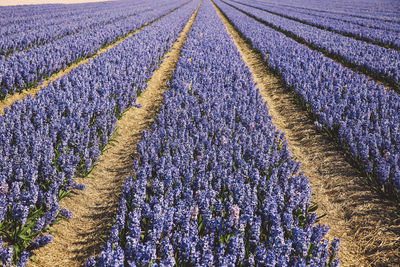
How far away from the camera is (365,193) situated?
5.79 metres

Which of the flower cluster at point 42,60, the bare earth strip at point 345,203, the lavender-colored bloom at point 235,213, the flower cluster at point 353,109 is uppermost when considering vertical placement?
the flower cluster at point 42,60

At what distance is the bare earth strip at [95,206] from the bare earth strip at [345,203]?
390cm

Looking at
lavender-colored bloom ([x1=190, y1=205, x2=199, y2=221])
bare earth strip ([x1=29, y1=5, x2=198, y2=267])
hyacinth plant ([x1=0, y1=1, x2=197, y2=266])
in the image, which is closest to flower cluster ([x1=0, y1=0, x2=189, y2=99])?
hyacinth plant ([x1=0, y1=1, x2=197, y2=266])

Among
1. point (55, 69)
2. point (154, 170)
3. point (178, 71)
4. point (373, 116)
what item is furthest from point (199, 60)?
point (154, 170)

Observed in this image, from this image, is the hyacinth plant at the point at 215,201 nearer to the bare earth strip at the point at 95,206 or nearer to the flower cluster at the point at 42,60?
the bare earth strip at the point at 95,206

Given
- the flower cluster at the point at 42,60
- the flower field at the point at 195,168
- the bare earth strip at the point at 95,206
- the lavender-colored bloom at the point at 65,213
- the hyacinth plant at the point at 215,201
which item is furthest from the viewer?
the flower cluster at the point at 42,60

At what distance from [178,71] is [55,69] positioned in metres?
5.10

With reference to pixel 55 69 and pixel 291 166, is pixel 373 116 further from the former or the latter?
pixel 55 69

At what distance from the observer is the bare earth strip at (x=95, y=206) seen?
170 inches

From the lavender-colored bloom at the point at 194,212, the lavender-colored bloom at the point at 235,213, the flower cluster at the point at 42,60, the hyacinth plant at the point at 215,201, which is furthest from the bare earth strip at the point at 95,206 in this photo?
the flower cluster at the point at 42,60

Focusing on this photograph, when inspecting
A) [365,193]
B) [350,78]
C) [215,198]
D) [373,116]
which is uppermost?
[350,78]

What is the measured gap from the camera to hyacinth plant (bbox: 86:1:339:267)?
11.8ft

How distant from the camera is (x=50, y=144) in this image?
5898 mm

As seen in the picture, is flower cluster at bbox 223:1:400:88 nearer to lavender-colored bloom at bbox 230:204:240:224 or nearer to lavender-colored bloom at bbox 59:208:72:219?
lavender-colored bloom at bbox 230:204:240:224
